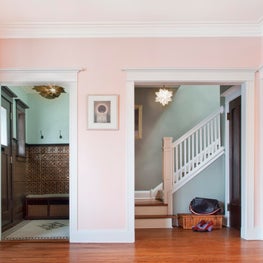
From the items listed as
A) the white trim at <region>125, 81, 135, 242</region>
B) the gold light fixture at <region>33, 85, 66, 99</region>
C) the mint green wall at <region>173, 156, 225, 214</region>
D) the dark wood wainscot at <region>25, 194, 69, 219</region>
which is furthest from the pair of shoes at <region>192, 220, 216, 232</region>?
the gold light fixture at <region>33, 85, 66, 99</region>

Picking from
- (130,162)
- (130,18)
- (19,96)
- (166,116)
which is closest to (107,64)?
(130,18)

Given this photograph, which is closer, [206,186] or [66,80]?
[66,80]

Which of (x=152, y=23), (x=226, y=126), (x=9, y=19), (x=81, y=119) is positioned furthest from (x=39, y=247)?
(x=226, y=126)

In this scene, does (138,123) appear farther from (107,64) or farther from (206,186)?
(107,64)

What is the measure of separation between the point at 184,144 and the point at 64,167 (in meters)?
2.78

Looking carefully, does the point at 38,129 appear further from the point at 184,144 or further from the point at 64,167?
the point at 184,144

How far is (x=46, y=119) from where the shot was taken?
Answer: 7.68 m

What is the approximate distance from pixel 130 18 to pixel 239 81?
1.68 m

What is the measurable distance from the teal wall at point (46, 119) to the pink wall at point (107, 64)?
10.1 ft

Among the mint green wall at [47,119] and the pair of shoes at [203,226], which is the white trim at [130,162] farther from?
the mint green wall at [47,119]

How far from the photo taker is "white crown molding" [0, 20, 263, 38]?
454 cm

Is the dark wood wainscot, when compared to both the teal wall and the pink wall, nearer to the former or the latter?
the teal wall

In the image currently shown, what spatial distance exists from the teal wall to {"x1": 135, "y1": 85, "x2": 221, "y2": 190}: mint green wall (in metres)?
1.66

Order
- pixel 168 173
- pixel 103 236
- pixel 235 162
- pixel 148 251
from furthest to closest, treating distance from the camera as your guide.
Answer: pixel 168 173 → pixel 235 162 → pixel 103 236 → pixel 148 251
